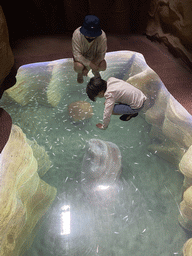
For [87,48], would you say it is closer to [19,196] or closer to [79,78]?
[79,78]

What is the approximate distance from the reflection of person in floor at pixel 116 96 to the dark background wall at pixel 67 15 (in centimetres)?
182

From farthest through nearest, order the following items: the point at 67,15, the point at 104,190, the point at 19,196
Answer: the point at 67,15 → the point at 104,190 → the point at 19,196

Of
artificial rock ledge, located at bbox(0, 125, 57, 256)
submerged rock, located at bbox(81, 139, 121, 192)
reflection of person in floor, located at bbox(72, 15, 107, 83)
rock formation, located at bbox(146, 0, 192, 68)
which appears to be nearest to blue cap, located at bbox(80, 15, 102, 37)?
reflection of person in floor, located at bbox(72, 15, 107, 83)

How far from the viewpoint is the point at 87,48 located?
6.93ft

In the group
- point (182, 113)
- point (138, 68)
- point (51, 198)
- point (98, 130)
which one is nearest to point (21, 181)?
point (51, 198)

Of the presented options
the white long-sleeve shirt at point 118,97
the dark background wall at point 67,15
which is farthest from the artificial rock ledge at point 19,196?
the dark background wall at point 67,15

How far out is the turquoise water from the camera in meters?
1.53

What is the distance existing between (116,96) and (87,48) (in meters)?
0.64

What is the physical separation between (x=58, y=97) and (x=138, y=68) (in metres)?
1.04

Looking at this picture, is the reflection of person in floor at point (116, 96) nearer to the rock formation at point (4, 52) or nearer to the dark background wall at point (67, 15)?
the rock formation at point (4, 52)

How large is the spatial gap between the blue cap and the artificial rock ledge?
3.63ft

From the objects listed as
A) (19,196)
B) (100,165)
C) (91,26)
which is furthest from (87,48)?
(19,196)

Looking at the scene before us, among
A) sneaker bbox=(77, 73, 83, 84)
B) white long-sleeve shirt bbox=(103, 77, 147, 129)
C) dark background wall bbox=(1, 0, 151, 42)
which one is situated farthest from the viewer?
dark background wall bbox=(1, 0, 151, 42)

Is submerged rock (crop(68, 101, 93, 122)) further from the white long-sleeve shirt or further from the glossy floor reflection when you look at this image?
the white long-sleeve shirt
